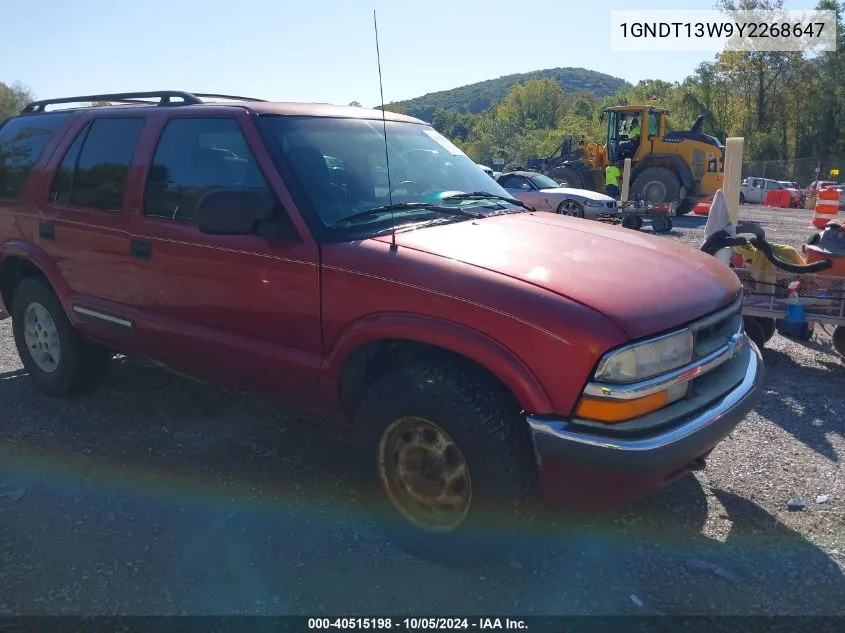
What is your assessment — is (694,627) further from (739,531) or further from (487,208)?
(487,208)

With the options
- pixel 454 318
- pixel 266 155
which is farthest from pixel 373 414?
pixel 266 155

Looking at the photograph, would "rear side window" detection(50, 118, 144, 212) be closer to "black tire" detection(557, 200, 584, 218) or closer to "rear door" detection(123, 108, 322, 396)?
"rear door" detection(123, 108, 322, 396)

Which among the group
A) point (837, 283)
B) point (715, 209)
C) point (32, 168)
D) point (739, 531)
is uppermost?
point (32, 168)

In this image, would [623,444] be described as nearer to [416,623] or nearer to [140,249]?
[416,623]

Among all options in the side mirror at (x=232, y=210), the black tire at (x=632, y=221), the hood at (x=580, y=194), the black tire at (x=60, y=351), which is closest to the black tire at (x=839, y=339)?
the side mirror at (x=232, y=210)

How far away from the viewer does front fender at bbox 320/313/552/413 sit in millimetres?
2586

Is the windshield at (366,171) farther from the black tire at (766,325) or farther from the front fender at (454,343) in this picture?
the black tire at (766,325)

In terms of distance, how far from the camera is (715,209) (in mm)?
5953

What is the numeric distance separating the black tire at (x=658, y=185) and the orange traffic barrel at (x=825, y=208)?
37.7 feet

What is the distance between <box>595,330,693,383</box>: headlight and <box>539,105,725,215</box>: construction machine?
17435 millimetres

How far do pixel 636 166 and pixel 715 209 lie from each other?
50.0 ft

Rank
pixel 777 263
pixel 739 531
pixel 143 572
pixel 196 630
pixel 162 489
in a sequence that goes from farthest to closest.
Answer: pixel 777 263 → pixel 162 489 → pixel 739 531 → pixel 143 572 → pixel 196 630

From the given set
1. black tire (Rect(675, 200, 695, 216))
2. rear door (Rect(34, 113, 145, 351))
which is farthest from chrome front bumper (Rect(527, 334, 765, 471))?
black tire (Rect(675, 200, 695, 216))

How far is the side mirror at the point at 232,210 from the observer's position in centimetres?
311
